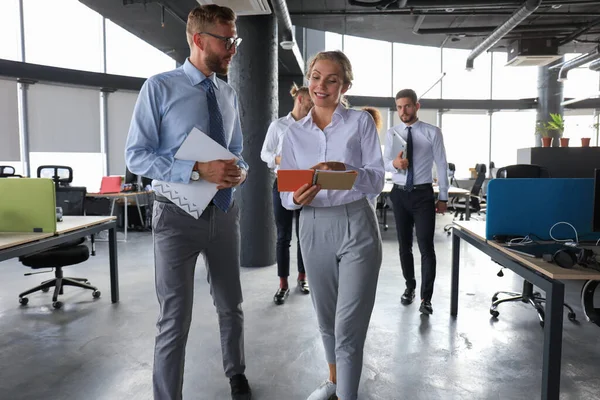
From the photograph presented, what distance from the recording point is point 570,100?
11820 mm

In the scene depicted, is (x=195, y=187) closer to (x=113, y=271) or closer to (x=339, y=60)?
(x=339, y=60)

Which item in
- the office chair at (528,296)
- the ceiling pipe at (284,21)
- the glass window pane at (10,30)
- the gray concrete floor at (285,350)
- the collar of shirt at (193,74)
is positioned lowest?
the gray concrete floor at (285,350)

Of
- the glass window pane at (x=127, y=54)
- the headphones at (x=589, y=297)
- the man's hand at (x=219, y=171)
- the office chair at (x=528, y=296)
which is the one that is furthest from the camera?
the glass window pane at (x=127, y=54)

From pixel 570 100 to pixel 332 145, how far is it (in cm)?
1257

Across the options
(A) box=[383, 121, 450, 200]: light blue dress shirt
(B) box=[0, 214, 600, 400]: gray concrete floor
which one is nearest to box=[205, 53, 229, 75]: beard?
(B) box=[0, 214, 600, 400]: gray concrete floor

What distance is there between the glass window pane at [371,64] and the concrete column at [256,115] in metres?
6.75

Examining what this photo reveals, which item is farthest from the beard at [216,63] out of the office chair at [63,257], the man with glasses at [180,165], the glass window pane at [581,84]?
the glass window pane at [581,84]

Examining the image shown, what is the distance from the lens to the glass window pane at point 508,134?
1322cm

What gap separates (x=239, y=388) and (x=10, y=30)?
839 cm

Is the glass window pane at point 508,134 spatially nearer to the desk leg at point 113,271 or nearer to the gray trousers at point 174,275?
the desk leg at point 113,271

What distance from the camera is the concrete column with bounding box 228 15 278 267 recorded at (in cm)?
497

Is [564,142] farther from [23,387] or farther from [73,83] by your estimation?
[73,83]

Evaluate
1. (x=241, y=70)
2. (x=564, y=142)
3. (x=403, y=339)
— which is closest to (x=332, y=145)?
(x=403, y=339)

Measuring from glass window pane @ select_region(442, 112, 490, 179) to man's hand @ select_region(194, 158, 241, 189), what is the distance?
1207 cm
